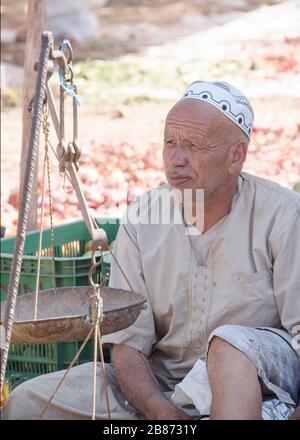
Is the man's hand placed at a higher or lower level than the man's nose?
lower

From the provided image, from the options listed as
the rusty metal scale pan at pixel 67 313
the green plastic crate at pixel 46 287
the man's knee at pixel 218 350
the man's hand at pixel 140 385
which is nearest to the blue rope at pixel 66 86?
the rusty metal scale pan at pixel 67 313

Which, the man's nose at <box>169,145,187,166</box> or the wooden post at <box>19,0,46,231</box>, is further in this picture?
the wooden post at <box>19,0,46,231</box>

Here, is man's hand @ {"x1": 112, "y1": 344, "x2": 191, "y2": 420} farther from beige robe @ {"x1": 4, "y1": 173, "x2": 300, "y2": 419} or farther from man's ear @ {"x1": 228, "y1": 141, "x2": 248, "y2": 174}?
man's ear @ {"x1": 228, "y1": 141, "x2": 248, "y2": 174}

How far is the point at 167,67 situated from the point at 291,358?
627 centimetres

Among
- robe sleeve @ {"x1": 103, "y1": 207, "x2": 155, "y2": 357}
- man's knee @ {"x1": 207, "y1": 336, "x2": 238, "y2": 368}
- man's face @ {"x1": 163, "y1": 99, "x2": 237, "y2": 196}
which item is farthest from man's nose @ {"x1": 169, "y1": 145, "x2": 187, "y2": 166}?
man's knee @ {"x1": 207, "y1": 336, "x2": 238, "y2": 368}

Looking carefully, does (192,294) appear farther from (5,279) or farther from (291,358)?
(5,279)

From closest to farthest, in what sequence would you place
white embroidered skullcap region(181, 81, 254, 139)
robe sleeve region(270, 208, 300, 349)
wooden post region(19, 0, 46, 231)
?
robe sleeve region(270, 208, 300, 349), white embroidered skullcap region(181, 81, 254, 139), wooden post region(19, 0, 46, 231)

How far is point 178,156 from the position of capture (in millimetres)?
3094

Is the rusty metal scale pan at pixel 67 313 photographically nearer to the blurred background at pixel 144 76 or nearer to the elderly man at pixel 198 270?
the elderly man at pixel 198 270

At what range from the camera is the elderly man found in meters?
3.08

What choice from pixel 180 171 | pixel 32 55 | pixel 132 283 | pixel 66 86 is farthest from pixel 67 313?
pixel 32 55

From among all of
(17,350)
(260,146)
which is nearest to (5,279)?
(17,350)

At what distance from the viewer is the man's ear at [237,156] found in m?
3.19

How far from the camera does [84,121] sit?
8.01 metres
